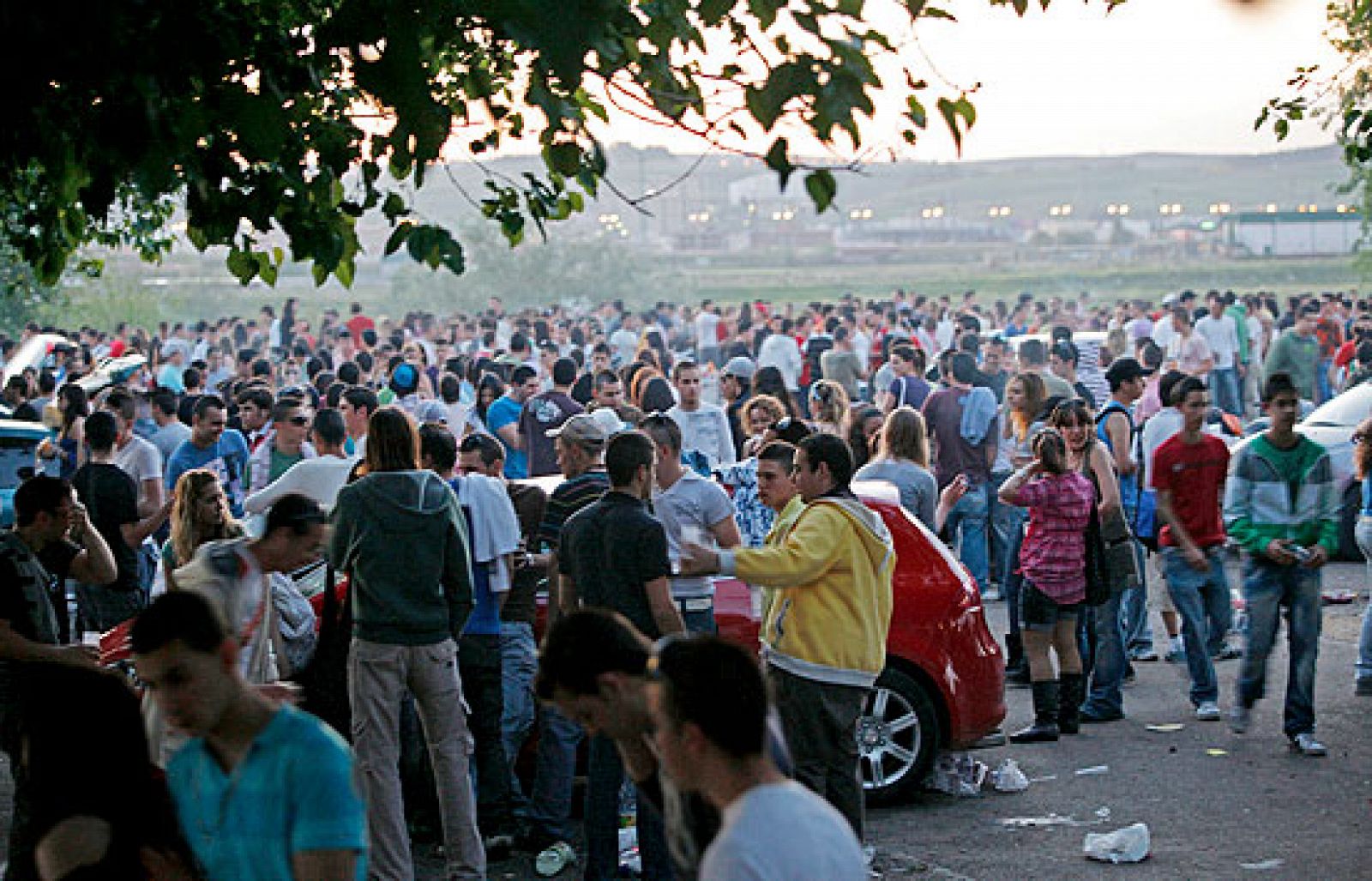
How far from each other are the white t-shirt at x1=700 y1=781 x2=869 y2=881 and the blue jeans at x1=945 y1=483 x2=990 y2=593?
1039cm

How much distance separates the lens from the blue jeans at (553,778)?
27.0 ft

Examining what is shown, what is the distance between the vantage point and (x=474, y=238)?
211 feet

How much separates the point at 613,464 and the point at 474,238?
189 ft

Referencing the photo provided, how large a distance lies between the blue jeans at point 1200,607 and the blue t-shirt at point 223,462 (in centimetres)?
583

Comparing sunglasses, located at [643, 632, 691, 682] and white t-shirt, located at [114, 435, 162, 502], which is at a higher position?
sunglasses, located at [643, 632, 691, 682]

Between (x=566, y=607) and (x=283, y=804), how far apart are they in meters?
3.66

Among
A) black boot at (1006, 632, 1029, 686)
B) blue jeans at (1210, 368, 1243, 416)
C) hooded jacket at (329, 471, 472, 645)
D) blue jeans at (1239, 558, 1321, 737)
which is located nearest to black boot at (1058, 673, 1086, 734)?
blue jeans at (1239, 558, 1321, 737)

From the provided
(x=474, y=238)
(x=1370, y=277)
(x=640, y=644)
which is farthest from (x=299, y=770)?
(x=474, y=238)

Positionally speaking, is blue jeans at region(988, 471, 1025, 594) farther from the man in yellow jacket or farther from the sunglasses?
the sunglasses

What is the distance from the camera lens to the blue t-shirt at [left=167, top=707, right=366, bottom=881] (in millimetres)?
3986

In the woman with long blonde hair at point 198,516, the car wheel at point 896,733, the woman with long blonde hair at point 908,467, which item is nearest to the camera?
the woman with long blonde hair at point 198,516

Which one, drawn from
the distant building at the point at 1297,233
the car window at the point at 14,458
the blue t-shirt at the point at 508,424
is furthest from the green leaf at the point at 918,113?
the distant building at the point at 1297,233

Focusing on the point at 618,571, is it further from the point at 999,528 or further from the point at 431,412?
the point at 431,412

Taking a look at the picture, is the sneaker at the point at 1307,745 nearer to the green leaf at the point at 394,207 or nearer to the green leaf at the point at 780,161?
the green leaf at the point at 394,207
